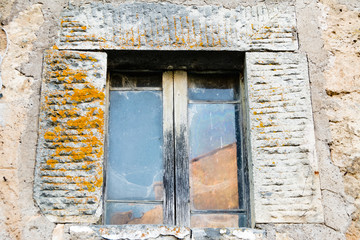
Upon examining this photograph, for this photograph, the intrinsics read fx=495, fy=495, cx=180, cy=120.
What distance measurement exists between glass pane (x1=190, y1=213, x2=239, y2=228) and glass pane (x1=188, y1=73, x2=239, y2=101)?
717mm

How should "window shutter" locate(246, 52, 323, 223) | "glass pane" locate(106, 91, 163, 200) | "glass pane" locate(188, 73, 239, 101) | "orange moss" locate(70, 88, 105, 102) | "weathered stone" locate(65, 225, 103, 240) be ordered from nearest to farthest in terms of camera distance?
"weathered stone" locate(65, 225, 103, 240)
"window shutter" locate(246, 52, 323, 223)
"orange moss" locate(70, 88, 105, 102)
"glass pane" locate(106, 91, 163, 200)
"glass pane" locate(188, 73, 239, 101)

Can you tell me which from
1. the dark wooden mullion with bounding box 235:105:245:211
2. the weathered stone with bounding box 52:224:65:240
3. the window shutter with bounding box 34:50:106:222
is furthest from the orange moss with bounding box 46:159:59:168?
the dark wooden mullion with bounding box 235:105:245:211

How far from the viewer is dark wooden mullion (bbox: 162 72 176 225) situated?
9.25 ft

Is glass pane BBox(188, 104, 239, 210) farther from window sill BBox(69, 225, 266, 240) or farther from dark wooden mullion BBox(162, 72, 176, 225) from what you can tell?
window sill BBox(69, 225, 266, 240)

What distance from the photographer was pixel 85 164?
264 centimetres

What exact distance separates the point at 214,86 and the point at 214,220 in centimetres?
83

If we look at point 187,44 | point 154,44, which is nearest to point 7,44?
point 154,44

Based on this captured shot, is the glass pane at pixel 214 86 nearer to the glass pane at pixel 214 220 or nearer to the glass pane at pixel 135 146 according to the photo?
the glass pane at pixel 135 146

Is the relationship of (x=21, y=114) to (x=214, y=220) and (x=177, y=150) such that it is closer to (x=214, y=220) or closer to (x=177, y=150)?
(x=177, y=150)

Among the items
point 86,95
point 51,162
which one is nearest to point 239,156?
point 86,95

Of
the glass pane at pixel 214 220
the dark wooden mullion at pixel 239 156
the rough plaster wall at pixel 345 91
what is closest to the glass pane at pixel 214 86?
the dark wooden mullion at pixel 239 156

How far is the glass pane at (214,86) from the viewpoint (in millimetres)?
3062

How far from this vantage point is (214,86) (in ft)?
10.2

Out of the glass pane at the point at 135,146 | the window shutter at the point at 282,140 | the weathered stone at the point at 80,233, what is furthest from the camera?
the glass pane at the point at 135,146
